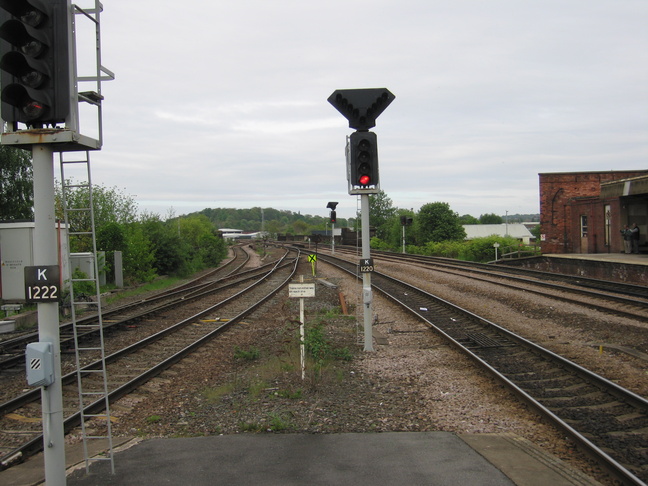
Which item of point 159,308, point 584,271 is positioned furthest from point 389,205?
point 159,308

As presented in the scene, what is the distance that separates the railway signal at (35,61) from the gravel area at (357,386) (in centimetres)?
363

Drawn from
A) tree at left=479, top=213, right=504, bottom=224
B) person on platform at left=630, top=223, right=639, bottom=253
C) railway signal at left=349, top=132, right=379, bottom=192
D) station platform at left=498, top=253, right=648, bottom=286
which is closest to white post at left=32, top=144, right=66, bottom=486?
railway signal at left=349, top=132, right=379, bottom=192

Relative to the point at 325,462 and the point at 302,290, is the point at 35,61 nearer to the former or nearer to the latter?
the point at 325,462

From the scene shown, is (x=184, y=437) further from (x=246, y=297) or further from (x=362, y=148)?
(x=246, y=297)

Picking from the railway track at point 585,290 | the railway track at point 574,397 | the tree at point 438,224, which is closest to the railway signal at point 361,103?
the railway track at point 574,397

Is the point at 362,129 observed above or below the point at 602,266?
above

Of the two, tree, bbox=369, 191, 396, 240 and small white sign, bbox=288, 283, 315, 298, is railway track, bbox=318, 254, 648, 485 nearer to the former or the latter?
small white sign, bbox=288, 283, 315, 298

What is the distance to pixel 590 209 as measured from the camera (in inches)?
1194

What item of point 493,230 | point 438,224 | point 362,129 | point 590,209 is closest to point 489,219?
point 493,230

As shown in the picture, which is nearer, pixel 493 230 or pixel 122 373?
pixel 122 373

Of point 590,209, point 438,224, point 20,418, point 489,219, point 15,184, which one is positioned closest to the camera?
point 20,418

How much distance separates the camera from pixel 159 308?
16078 mm

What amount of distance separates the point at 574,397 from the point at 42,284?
20.1 feet

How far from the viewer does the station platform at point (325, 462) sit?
14.0 feet
